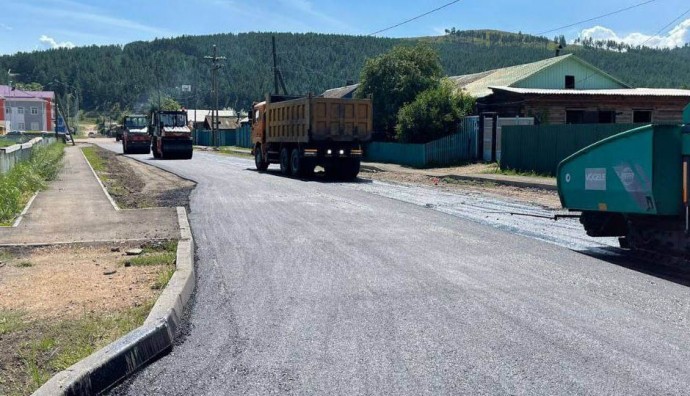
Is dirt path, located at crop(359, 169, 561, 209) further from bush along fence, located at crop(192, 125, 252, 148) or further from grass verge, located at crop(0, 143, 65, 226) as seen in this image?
bush along fence, located at crop(192, 125, 252, 148)

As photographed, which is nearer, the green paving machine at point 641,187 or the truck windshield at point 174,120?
the green paving machine at point 641,187

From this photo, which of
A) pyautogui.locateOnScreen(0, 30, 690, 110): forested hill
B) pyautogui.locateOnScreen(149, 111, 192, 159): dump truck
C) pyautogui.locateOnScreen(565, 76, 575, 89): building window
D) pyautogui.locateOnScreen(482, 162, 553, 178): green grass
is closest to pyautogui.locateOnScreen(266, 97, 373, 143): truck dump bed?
pyautogui.locateOnScreen(482, 162, 553, 178): green grass

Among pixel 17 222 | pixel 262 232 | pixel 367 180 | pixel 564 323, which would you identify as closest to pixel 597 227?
pixel 564 323

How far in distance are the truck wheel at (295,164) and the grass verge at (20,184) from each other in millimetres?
8275

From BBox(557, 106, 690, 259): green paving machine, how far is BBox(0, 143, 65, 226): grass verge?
31.7 feet

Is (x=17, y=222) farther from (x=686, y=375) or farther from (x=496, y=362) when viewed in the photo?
(x=686, y=375)

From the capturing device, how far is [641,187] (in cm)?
892

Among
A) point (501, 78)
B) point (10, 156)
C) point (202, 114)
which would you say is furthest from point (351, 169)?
point (202, 114)

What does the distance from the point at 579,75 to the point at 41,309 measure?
4567 cm

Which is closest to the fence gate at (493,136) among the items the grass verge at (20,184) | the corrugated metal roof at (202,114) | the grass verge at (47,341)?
the grass verge at (20,184)

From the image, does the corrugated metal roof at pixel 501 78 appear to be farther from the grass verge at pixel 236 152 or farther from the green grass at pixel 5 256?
the green grass at pixel 5 256

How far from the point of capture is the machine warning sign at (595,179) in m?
9.66

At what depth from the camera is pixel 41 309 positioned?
251 inches

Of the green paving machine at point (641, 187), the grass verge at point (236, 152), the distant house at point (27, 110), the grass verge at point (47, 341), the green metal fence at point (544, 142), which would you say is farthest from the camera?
the distant house at point (27, 110)
